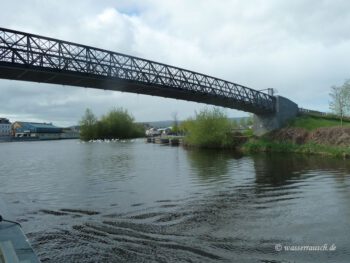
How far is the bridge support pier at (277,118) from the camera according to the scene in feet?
221

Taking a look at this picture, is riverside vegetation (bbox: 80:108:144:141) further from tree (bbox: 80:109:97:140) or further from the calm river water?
the calm river water

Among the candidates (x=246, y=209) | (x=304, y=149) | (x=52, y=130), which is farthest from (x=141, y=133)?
(x=246, y=209)

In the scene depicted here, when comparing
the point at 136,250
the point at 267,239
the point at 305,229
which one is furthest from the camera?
the point at 305,229

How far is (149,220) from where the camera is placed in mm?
13727

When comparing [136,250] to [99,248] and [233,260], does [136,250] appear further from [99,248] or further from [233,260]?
[233,260]

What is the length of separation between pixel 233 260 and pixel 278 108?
6222 centimetres

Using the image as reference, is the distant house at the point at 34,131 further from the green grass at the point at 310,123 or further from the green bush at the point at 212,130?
the green grass at the point at 310,123

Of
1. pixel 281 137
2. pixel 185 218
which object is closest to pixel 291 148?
pixel 281 137

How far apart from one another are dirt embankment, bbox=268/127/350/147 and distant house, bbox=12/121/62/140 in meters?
147

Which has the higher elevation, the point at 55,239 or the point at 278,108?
the point at 278,108

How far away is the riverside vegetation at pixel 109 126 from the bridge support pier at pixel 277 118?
3346 inches

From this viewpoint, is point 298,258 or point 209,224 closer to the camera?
point 298,258

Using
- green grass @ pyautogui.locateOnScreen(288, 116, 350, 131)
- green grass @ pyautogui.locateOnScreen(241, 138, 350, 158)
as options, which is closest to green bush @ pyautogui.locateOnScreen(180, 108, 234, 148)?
green grass @ pyautogui.locateOnScreen(241, 138, 350, 158)

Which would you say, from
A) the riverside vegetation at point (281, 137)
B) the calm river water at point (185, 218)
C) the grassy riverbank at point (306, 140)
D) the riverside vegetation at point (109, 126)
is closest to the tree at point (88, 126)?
the riverside vegetation at point (109, 126)
